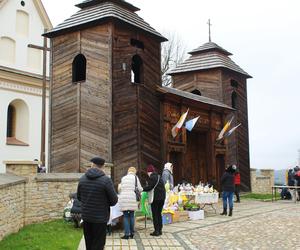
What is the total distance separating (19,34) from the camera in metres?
28.5

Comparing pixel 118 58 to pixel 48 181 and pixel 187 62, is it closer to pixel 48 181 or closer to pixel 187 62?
pixel 48 181

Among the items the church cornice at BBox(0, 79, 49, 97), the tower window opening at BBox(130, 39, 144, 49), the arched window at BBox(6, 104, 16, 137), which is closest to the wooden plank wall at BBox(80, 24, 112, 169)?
the tower window opening at BBox(130, 39, 144, 49)

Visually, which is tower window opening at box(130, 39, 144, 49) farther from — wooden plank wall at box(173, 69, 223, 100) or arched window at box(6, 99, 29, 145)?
arched window at box(6, 99, 29, 145)

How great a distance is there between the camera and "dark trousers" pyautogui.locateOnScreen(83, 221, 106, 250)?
7.66 meters

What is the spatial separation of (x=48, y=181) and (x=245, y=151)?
56.9 ft

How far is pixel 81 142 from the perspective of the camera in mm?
17469

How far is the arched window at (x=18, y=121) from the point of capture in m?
27.5

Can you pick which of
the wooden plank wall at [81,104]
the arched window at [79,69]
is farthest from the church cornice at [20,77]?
the arched window at [79,69]

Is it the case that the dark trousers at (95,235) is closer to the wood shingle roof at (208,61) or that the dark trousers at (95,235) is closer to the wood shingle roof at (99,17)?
the wood shingle roof at (99,17)

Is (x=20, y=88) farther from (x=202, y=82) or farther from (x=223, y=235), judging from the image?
(x=223, y=235)

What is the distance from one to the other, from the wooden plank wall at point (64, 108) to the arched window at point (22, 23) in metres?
10.7

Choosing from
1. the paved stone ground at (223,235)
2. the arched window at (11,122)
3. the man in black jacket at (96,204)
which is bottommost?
the paved stone ground at (223,235)

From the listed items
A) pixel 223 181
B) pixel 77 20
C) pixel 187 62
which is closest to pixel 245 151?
pixel 187 62

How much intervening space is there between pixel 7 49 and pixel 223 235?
67.6 feet
